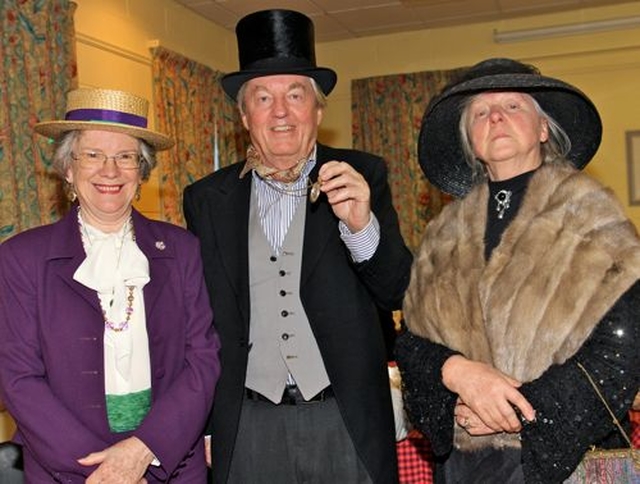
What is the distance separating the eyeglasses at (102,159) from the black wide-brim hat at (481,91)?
82 centimetres

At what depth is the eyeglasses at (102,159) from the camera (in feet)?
6.64

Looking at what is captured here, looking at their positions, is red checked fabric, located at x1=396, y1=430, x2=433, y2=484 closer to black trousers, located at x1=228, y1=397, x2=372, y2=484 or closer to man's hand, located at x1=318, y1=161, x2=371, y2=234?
black trousers, located at x1=228, y1=397, x2=372, y2=484

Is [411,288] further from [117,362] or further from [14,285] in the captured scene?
[14,285]

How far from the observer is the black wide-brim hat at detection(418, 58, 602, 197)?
1.87 meters

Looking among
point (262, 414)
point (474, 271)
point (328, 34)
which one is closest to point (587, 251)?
point (474, 271)

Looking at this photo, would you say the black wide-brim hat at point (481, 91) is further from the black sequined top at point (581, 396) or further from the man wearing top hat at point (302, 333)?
the black sequined top at point (581, 396)

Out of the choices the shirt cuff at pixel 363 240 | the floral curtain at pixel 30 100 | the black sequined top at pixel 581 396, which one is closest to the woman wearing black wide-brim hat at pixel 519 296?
the black sequined top at pixel 581 396

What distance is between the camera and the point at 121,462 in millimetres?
1838

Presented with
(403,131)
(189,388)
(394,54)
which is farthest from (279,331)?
(394,54)

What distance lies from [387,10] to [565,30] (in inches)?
64.7

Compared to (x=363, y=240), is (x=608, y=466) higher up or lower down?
lower down

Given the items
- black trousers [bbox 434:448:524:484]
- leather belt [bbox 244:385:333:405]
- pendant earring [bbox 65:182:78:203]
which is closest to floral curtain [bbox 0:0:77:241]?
pendant earring [bbox 65:182:78:203]

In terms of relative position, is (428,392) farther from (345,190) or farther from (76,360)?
(76,360)

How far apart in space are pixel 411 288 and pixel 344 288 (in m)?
0.24
